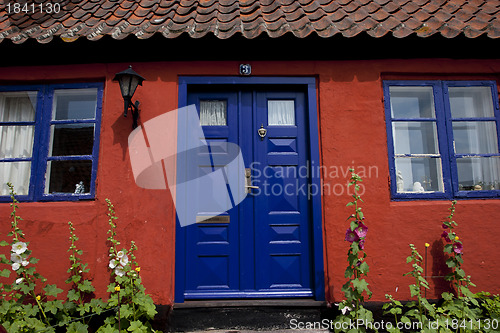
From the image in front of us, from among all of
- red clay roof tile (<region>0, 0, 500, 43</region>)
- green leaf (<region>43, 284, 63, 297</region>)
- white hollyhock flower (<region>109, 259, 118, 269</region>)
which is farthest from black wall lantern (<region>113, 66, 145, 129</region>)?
green leaf (<region>43, 284, 63, 297</region>)

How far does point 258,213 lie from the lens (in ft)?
12.5

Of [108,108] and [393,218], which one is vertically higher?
[108,108]

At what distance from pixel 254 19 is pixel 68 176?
3.21 m

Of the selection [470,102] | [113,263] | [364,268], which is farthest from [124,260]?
[470,102]

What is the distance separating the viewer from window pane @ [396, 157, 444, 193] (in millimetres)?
3883

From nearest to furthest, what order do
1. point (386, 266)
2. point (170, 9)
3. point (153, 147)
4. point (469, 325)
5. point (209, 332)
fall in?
point (469, 325), point (209, 332), point (386, 266), point (153, 147), point (170, 9)

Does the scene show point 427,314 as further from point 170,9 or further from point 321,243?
point 170,9

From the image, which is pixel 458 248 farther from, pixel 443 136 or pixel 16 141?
pixel 16 141

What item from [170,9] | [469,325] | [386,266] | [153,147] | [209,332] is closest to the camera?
[469,325]

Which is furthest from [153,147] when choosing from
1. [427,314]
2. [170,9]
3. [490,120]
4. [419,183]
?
[490,120]

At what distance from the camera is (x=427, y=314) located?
137 inches

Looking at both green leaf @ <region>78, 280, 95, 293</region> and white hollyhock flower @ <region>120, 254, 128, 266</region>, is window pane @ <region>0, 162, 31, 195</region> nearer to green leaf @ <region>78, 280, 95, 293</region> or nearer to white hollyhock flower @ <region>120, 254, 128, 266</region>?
green leaf @ <region>78, 280, 95, 293</region>

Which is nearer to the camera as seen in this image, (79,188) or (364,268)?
(364,268)

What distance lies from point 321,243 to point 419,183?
1541 millimetres
